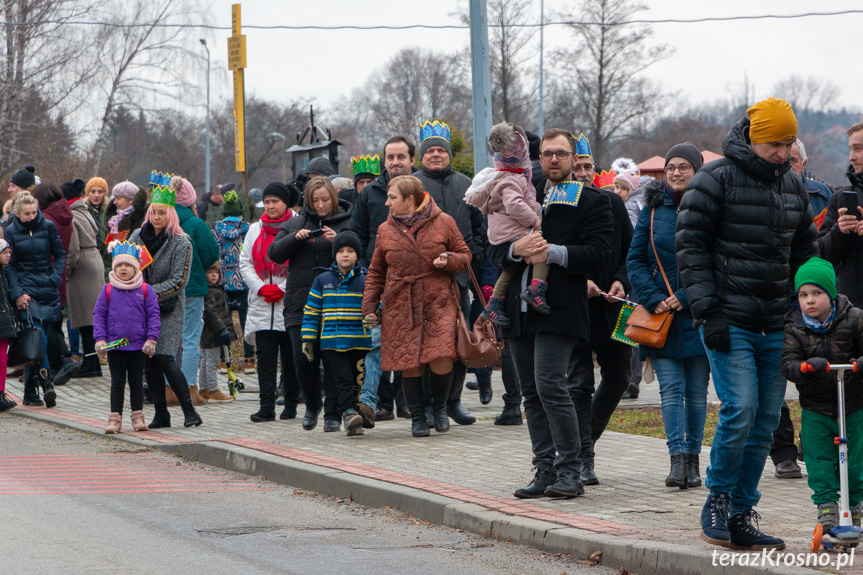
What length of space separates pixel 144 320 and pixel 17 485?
8.65 feet

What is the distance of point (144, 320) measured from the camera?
10.5m

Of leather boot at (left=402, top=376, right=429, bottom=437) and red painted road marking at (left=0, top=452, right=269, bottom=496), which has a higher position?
leather boot at (left=402, top=376, right=429, bottom=437)

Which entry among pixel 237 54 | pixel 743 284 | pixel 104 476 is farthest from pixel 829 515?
pixel 237 54

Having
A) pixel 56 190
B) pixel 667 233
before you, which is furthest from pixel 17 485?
pixel 56 190

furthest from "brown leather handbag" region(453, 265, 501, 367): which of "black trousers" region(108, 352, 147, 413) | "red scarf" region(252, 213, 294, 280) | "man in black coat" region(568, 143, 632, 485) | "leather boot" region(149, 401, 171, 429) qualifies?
"leather boot" region(149, 401, 171, 429)

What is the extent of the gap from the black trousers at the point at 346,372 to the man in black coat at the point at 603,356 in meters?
2.65

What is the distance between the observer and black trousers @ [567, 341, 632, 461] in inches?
300

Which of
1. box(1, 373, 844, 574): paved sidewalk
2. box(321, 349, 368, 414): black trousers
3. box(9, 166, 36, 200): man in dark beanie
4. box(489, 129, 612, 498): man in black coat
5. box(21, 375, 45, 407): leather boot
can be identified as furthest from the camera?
box(9, 166, 36, 200): man in dark beanie

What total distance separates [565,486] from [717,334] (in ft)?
5.94

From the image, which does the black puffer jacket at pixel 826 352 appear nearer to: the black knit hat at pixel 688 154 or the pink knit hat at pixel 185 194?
the black knit hat at pixel 688 154

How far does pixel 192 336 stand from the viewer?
12.3m

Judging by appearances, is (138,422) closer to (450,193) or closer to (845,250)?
(450,193)

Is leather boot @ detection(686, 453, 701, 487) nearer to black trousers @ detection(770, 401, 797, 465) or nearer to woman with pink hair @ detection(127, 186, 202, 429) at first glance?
black trousers @ detection(770, 401, 797, 465)

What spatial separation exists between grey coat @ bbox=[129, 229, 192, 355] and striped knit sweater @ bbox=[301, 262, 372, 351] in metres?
1.55
